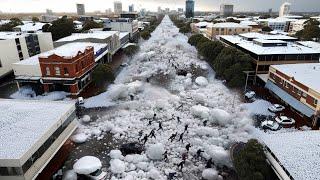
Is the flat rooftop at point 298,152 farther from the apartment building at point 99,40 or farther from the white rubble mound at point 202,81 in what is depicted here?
the apartment building at point 99,40

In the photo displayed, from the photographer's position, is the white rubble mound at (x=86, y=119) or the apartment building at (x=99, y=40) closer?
the white rubble mound at (x=86, y=119)

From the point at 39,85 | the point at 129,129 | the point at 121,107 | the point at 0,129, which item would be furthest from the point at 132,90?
the point at 0,129

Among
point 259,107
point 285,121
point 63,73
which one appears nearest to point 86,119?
point 63,73

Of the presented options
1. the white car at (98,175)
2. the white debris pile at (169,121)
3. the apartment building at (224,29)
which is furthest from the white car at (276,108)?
the apartment building at (224,29)

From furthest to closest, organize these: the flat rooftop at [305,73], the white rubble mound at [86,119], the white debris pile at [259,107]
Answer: the white debris pile at [259,107]
the flat rooftop at [305,73]
the white rubble mound at [86,119]

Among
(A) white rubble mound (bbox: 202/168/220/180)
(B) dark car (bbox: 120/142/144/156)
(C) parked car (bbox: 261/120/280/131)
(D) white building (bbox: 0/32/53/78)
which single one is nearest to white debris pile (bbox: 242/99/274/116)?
(C) parked car (bbox: 261/120/280/131)

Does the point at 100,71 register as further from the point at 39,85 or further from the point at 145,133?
the point at 145,133

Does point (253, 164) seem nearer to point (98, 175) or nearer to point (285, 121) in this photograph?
point (98, 175)
